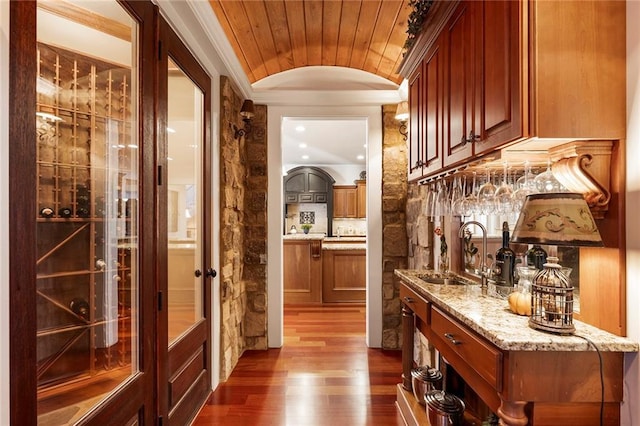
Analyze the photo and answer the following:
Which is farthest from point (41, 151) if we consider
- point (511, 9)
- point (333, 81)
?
point (333, 81)

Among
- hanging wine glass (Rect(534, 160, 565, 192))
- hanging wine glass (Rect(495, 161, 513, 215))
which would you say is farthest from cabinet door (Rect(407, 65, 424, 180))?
hanging wine glass (Rect(534, 160, 565, 192))

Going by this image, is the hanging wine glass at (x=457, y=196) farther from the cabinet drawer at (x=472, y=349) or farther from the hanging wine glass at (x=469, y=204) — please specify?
the cabinet drawer at (x=472, y=349)

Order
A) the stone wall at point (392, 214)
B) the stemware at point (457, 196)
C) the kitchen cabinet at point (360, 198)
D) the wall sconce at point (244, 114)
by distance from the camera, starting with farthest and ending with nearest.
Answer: the kitchen cabinet at point (360, 198)
the stone wall at point (392, 214)
the wall sconce at point (244, 114)
the stemware at point (457, 196)

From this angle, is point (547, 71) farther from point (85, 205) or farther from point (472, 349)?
point (85, 205)

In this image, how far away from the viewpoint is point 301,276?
5441mm

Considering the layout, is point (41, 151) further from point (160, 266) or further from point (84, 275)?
point (160, 266)

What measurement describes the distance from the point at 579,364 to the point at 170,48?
238 cm

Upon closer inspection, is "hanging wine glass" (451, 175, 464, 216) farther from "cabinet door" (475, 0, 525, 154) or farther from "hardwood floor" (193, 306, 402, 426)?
"hardwood floor" (193, 306, 402, 426)

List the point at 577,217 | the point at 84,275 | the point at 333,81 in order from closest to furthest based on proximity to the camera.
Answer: the point at 577,217, the point at 84,275, the point at 333,81

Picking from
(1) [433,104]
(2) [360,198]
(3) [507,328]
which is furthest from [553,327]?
(2) [360,198]

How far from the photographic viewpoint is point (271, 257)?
3529 mm

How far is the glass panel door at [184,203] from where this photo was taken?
2.10 m

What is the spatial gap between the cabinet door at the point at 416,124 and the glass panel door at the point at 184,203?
1516 mm

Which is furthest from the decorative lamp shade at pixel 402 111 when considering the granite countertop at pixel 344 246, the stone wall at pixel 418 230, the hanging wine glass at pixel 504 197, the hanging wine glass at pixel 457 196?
the granite countertop at pixel 344 246
